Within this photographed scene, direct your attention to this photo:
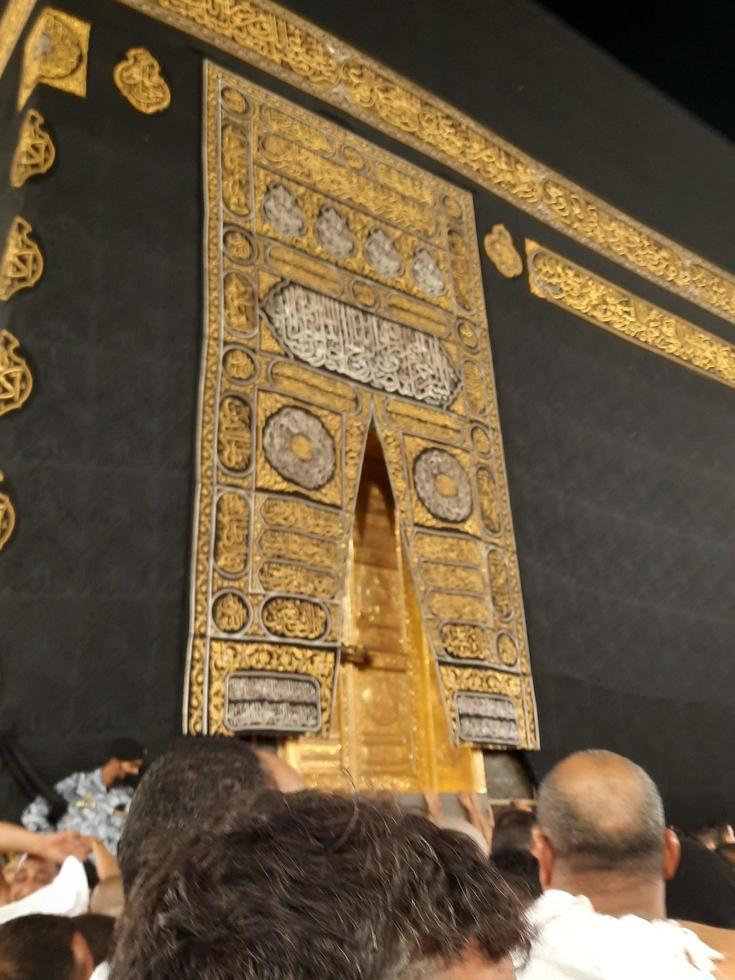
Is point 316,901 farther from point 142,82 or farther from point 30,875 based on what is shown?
point 142,82

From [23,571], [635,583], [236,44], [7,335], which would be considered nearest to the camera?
[23,571]

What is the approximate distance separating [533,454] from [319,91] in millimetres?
2638

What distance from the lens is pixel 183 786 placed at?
1264 mm

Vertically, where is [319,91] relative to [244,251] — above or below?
above

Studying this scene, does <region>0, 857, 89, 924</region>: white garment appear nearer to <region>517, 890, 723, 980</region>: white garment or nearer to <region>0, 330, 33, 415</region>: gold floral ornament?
<region>517, 890, 723, 980</region>: white garment

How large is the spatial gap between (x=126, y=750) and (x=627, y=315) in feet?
17.6

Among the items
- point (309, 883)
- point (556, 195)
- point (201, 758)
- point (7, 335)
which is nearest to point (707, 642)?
point (556, 195)

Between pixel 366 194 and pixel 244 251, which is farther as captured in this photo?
pixel 366 194

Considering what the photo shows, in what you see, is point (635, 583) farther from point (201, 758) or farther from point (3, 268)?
point (201, 758)

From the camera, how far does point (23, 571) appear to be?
302 centimetres

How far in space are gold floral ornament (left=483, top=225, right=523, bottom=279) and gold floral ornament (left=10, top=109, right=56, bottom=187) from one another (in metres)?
3.05

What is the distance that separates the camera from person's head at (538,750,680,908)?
1278 mm

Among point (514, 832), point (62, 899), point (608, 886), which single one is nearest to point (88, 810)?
point (62, 899)

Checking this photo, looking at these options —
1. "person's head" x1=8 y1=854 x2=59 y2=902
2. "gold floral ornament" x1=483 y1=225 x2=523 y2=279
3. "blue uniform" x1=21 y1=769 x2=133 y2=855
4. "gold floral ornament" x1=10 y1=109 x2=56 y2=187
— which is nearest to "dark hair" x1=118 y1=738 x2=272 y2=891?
"person's head" x1=8 y1=854 x2=59 y2=902
